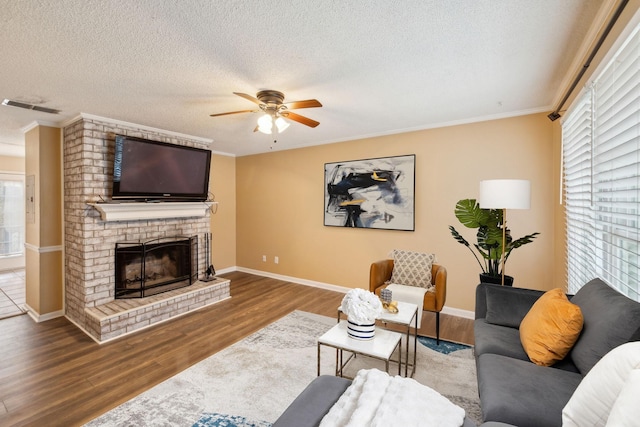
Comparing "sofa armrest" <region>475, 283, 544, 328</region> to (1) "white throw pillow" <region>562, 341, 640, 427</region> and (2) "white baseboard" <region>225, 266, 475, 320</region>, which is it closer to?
(1) "white throw pillow" <region>562, 341, 640, 427</region>

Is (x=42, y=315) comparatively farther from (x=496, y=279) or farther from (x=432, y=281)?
(x=496, y=279)

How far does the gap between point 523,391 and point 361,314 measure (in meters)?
0.97

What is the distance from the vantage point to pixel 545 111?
3.19m

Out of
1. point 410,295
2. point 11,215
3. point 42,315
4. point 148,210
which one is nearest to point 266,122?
point 148,210

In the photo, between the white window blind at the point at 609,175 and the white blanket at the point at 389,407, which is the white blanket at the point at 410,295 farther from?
the white blanket at the point at 389,407

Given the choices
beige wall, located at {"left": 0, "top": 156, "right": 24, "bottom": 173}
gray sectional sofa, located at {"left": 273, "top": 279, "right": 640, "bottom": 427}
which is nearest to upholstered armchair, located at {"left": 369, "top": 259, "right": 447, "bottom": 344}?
gray sectional sofa, located at {"left": 273, "top": 279, "right": 640, "bottom": 427}

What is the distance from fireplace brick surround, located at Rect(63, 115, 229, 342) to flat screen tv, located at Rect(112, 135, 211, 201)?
0.29m

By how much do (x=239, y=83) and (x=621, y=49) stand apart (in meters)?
2.46

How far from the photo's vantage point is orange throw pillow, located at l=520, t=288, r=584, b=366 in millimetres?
1634

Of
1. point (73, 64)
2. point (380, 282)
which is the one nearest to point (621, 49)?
point (380, 282)

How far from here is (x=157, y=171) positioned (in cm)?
371

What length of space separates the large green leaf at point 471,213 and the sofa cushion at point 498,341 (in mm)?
1036

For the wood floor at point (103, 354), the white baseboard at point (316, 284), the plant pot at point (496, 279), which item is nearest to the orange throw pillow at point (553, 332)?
the plant pot at point (496, 279)

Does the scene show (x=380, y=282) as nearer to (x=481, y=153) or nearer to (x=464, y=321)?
(x=464, y=321)
